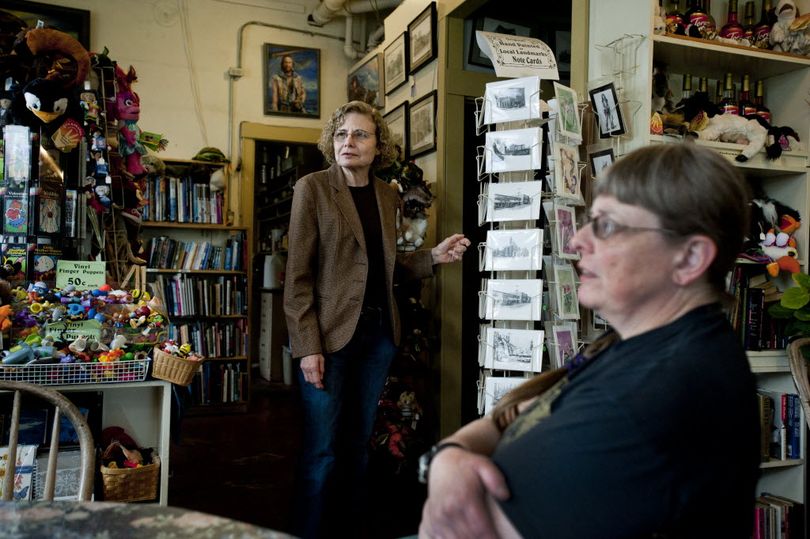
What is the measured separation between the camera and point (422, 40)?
390 cm

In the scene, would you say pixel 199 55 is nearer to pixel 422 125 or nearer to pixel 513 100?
pixel 422 125

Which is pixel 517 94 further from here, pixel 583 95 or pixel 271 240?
pixel 271 240

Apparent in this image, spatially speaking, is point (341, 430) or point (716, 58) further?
point (716, 58)

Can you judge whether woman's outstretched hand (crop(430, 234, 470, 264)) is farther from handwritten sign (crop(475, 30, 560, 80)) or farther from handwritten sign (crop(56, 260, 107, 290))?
handwritten sign (crop(56, 260, 107, 290))

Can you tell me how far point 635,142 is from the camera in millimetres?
2410

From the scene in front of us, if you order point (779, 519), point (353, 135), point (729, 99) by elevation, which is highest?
point (729, 99)

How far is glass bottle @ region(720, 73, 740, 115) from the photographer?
8.40 feet

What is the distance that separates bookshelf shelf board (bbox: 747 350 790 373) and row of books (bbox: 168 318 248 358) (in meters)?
3.66

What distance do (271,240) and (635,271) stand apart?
600cm

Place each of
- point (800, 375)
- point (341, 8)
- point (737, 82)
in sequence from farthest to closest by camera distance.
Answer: point (341, 8)
point (737, 82)
point (800, 375)

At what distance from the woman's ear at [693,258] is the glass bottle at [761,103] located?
6.86 ft

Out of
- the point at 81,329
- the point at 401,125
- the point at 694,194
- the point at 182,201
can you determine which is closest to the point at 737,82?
the point at 401,125

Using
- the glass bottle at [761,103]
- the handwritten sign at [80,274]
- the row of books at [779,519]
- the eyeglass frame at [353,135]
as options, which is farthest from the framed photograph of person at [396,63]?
the row of books at [779,519]

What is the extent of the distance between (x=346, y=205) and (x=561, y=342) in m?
0.93
